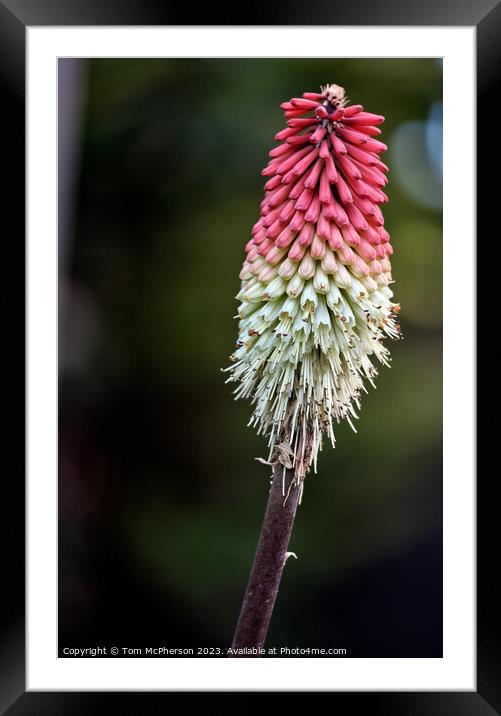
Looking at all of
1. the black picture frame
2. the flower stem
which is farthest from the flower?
the black picture frame

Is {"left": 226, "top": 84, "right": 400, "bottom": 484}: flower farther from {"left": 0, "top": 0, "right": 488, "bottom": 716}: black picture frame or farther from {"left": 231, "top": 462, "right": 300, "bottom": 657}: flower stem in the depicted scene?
{"left": 0, "top": 0, "right": 488, "bottom": 716}: black picture frame
